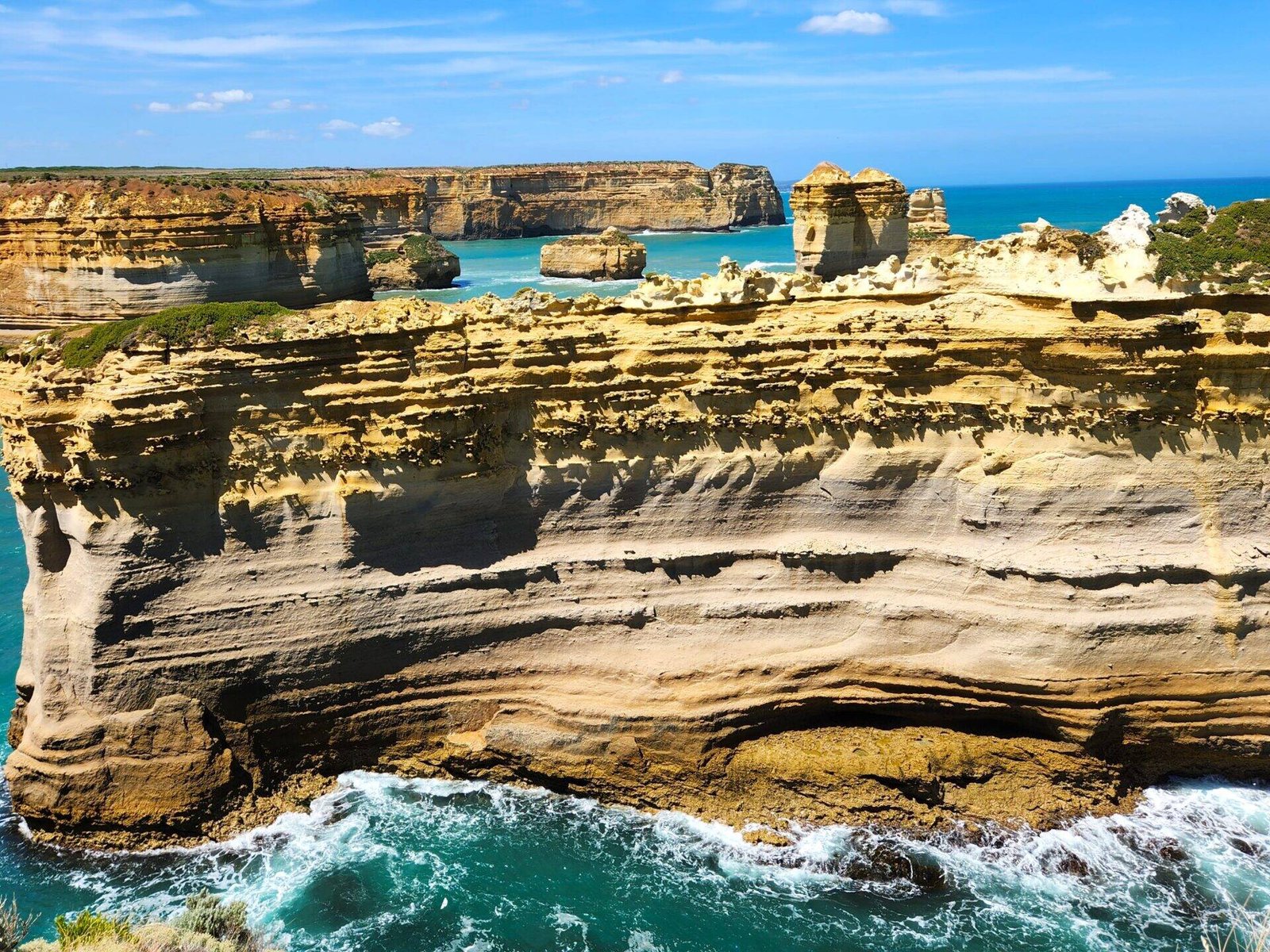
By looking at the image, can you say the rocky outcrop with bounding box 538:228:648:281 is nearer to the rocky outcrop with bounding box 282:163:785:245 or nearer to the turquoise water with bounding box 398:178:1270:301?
the turquoise water with bounding box 398:178:1270:301

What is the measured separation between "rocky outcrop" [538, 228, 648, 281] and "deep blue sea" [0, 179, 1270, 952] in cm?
4865

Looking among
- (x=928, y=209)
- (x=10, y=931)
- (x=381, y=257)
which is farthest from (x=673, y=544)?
(x=381, y=257)

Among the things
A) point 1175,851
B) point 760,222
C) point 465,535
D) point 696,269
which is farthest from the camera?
point 760,222

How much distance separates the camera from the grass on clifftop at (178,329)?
1505 cm

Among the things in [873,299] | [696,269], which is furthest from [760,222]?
[873,299]

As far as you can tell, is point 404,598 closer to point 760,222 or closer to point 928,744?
point 928,744

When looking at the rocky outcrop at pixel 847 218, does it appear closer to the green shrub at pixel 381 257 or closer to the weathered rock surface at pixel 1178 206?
the weathered rock surface at pixel 1178 206

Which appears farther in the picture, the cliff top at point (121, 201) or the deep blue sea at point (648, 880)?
the cliff top at point (121, 201)

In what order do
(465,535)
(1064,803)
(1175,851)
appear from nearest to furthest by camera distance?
1. (1175,851)
2. (1064,803)
3. (465,535)

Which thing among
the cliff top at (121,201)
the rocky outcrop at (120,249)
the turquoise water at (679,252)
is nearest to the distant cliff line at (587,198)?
the turquoise water at (679,252)

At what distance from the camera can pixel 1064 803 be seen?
599 inches

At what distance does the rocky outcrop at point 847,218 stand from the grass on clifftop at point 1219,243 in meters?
13.6

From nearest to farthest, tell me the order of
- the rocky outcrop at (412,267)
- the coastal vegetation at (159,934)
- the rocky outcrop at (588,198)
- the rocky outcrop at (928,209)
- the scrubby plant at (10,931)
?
the scrubby plant at (10,931) < the coastal vegetation at (159,934) < the rocky outcrop at (928,209) < the rocky outcrop at (412,267) < the rocky outcrop at (588,198)

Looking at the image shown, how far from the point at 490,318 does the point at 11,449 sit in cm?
827
